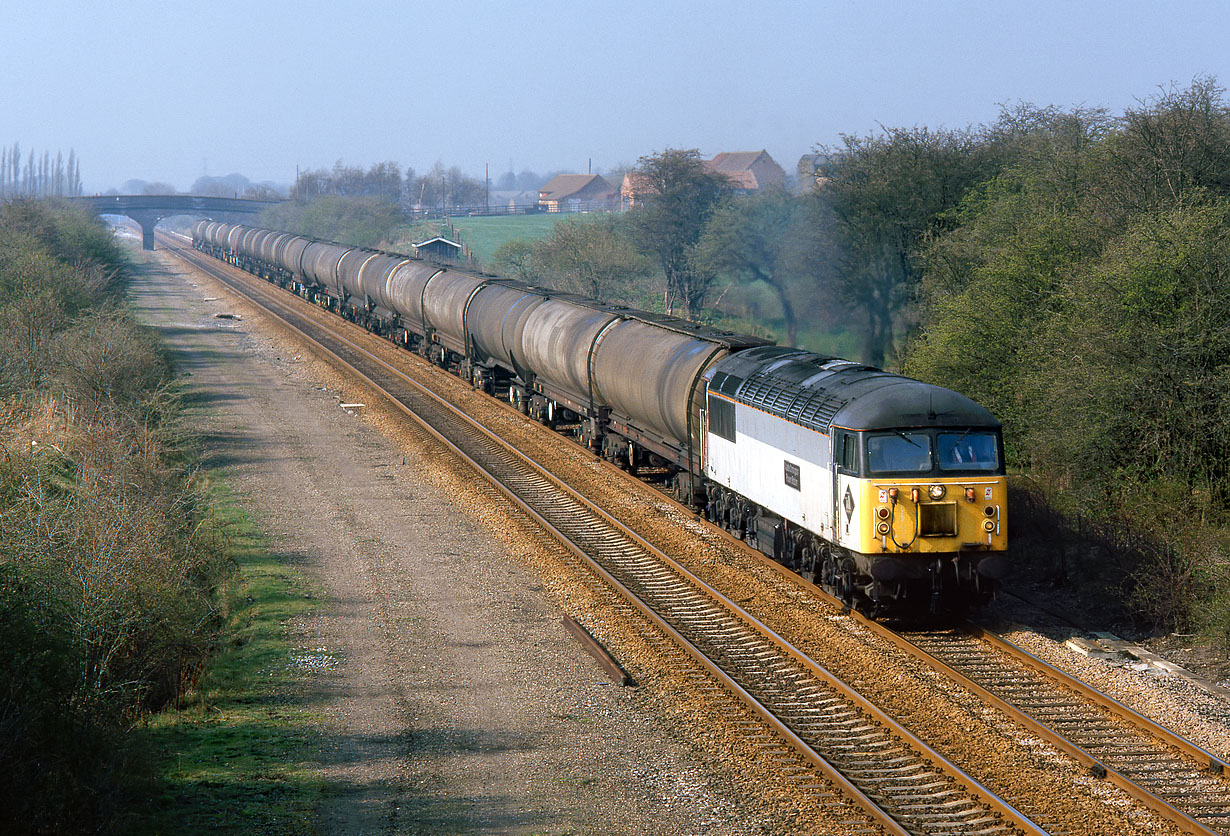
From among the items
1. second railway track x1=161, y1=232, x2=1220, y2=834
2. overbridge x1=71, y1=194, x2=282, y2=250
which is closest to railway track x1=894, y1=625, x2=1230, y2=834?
second railway track x1=161, y1=232, x2=1220, y2=834

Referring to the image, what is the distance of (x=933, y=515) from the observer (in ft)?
48.9

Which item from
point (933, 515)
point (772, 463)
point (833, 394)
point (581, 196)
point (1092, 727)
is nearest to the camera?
point (1092, 727)

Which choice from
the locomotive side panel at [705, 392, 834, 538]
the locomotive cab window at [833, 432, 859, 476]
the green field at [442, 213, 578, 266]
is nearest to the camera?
the locomotive cab window at [833, 432, 859, 476]

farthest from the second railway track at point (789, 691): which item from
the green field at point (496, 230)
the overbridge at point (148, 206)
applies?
the overbridge at point (148, 206)

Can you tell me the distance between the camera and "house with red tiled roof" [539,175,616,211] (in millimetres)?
187125

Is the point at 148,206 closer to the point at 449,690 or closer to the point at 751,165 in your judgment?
the point at 751,165

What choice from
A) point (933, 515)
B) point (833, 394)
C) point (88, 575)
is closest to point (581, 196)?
point (833, 394)

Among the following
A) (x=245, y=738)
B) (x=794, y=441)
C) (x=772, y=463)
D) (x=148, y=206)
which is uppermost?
(x=148, y=206)

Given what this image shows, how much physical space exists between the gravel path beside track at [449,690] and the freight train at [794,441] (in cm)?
392

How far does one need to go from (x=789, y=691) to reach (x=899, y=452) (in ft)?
12.0

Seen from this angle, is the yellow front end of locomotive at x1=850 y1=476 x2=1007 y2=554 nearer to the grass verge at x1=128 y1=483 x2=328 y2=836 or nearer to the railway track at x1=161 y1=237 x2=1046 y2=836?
the railway track at x1=161 y1=237 x2=1046 y2=836

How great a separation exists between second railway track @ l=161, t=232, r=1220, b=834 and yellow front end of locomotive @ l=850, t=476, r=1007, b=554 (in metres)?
1.95

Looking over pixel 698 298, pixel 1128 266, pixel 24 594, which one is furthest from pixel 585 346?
pixel 698 298

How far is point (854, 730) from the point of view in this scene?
40.3 ft
